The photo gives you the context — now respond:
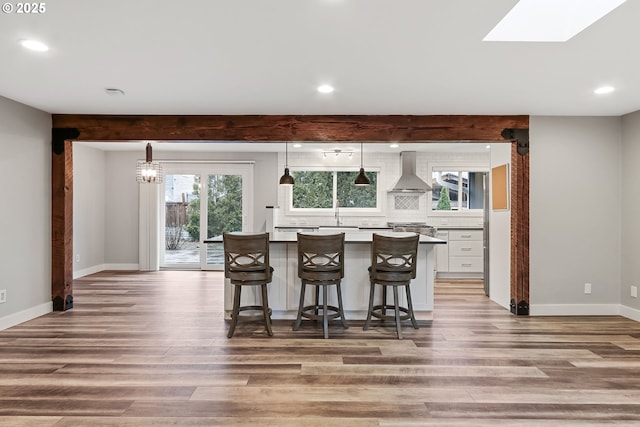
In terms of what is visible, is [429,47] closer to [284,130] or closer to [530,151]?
[284,130]

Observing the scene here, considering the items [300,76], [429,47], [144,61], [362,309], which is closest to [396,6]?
[429,47]

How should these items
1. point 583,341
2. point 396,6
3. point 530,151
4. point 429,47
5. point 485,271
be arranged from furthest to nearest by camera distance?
1. point 485,271
2. point 530,151
3. point 583,341
4. point 429,47
5. point 396,6

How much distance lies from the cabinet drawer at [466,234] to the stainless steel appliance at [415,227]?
0.39 metres

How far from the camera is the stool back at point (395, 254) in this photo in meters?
3.71

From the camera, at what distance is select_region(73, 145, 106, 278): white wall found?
6691 mm

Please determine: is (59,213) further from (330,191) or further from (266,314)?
(330,191)

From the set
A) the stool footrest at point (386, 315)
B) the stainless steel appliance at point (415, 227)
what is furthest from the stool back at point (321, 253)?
the stainless steel appliance at point (415, 227)

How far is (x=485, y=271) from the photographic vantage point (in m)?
5.63

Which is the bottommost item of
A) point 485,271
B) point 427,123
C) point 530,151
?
point 485,271

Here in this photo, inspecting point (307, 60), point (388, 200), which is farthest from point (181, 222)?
point (307, 60)

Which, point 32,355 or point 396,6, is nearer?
point 396,6

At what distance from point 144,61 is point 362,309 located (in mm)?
3132

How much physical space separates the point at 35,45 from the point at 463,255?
658cm

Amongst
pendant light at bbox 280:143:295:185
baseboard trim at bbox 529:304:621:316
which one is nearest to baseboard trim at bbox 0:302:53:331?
pendant light at bbox 280:143:295:185
